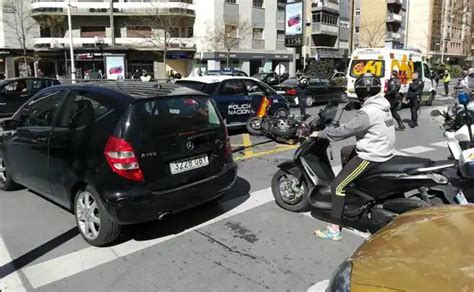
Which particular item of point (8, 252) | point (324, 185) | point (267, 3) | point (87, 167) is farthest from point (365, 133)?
point (267, 3)

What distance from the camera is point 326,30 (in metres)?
56.2

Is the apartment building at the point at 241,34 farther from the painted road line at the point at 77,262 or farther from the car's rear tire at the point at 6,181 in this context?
the painted road line at the point at 77,262

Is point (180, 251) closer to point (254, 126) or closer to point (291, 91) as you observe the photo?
point (254, 126)

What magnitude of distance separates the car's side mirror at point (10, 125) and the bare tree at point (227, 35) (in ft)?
116

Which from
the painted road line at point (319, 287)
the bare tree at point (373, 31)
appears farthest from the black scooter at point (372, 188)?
the bare tree at point (373, 31)

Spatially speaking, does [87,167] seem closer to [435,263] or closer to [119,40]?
[435,263]

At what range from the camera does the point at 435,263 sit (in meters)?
2.23

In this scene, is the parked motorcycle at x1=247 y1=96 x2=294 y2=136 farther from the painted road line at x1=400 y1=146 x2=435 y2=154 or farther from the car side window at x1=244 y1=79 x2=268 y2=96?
the painted road line at x1=400 y1=146 x2=435 y2=154

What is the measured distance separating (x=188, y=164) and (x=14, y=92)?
550 inches

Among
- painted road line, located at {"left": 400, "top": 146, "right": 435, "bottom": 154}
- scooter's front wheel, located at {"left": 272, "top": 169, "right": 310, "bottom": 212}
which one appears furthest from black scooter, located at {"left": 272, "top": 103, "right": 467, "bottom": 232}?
painted road line, located at {"left": 400, "top": 146, "right": 435, "bottom": 154}

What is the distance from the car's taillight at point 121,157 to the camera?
165 inches

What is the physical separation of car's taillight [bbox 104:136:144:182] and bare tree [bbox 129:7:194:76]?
37.3 metres

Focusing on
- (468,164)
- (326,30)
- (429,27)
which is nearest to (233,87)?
(468,164)

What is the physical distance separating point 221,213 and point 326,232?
136 centimetres
